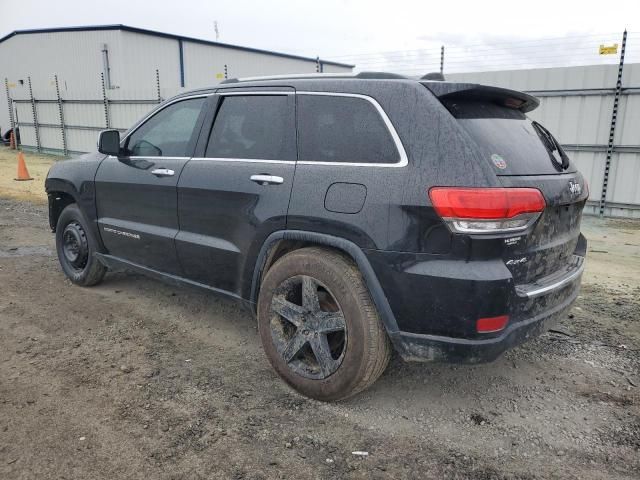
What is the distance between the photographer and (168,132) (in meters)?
4.02

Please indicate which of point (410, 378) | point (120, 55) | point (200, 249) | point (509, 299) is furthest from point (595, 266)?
point (120, 55)

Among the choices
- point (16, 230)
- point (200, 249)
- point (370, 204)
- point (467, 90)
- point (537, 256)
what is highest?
point (467, 90)

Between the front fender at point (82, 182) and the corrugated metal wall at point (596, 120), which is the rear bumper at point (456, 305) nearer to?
the front fender at point (82, 182)

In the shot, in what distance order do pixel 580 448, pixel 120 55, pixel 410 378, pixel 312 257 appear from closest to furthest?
1. pixel 580 448
2. pixel 312 257
3. pixel 410 378
4. pixel 120 55

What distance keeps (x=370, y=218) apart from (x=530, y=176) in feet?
2.83

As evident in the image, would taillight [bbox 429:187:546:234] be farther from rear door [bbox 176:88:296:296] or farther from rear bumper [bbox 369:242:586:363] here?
rear door [bbox 176:88:296:296]

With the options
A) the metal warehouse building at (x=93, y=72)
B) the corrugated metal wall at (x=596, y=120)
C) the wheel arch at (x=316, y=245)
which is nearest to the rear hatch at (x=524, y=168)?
the wheel arch at (x=316, y=245)

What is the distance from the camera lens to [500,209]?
2381mm

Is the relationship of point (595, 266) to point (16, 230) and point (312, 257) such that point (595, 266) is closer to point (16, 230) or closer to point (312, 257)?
point (312, 257)

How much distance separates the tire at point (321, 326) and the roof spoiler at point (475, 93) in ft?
3.37

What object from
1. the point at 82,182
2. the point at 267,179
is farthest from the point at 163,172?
the point at 82,182

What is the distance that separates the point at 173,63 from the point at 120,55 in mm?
2809

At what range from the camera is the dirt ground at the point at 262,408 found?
2.45 meters

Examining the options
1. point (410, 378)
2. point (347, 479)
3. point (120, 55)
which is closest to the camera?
point (347, 479)
